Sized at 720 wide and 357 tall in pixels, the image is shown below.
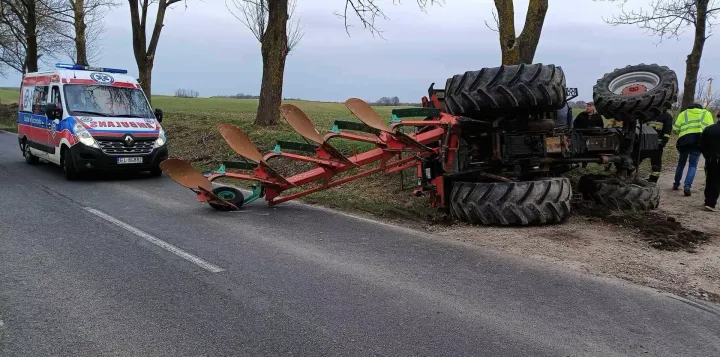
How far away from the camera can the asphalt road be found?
3.76m

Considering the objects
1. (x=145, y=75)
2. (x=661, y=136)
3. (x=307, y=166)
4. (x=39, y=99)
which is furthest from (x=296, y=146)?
(x=145, y=75)

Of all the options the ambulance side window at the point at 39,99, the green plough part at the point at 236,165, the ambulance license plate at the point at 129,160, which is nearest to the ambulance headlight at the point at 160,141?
the ambulance license plate at the point at 129,160

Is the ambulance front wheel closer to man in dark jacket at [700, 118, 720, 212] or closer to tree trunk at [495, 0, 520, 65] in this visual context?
tree trunk at [495, 0, 520, 65]

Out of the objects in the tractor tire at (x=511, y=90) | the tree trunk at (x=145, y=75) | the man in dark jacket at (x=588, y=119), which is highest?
the tree trunk at (x=145, y=75)

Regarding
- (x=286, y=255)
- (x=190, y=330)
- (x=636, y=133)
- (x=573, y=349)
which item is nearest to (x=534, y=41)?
(x=636, y=133)

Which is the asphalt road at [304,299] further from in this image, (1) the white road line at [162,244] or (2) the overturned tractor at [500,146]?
(2) the overturned tractor at [500,146]

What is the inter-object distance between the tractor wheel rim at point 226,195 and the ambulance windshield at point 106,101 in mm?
4790

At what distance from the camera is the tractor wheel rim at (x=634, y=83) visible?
7727 mm

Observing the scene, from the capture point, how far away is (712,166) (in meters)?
8.34

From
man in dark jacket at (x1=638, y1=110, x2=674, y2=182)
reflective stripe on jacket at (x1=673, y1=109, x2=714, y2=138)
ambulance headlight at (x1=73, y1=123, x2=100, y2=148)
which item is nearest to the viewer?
reflective stripe on jacket at (x1=673, y1=109, x2=714, y2=138)

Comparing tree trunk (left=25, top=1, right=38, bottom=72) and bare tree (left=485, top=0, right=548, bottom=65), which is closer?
bare tree (left=485, top=0, right=548, bottom=65)

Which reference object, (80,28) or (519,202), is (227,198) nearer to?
(519,202)

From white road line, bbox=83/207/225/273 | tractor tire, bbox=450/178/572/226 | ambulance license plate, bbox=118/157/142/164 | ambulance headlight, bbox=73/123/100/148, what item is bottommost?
white road line, bbox=83/207/225/273

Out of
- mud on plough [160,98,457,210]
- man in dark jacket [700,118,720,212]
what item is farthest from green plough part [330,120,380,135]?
man in dark jacket [700,118,720,212]
